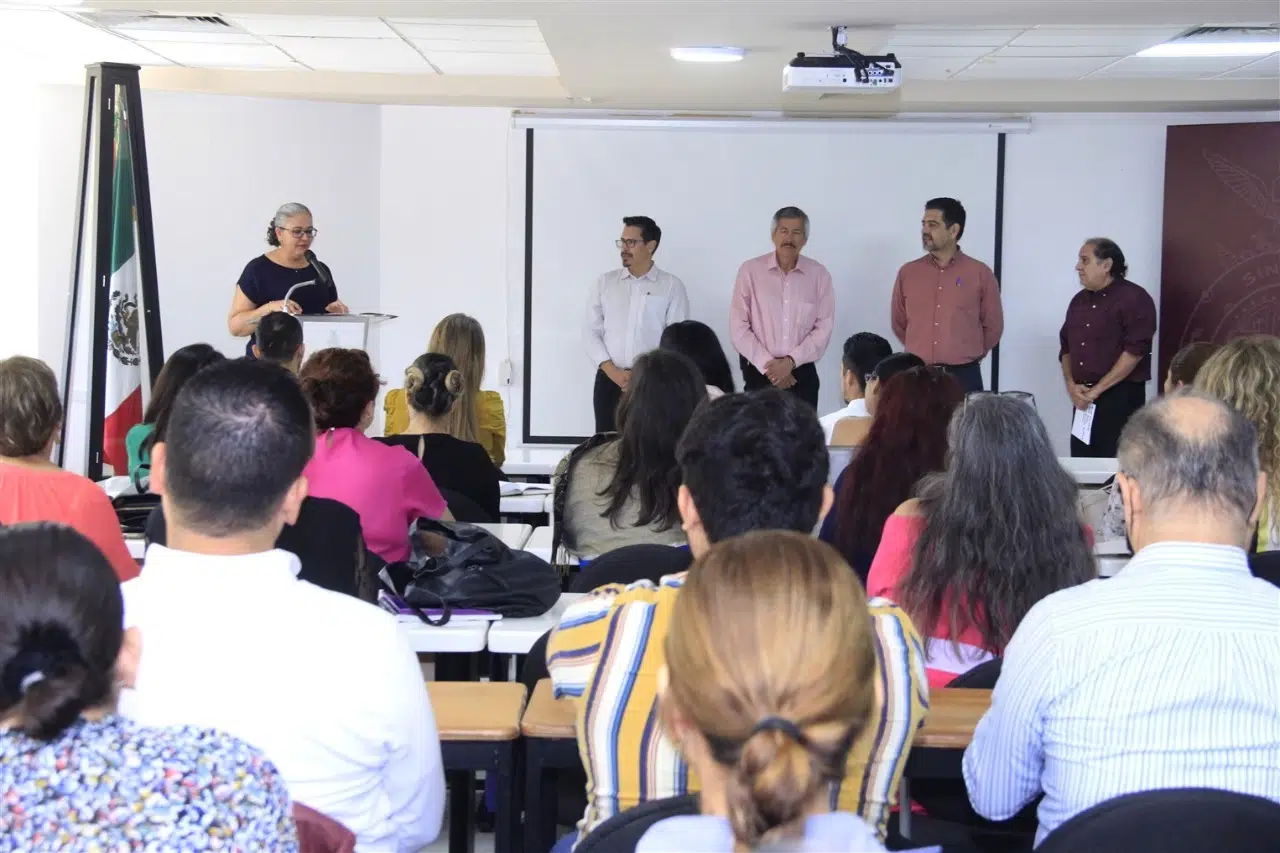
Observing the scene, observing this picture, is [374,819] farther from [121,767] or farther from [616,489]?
[616,489]

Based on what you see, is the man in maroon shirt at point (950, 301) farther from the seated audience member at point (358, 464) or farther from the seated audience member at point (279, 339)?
the seated audience member at point (358, 464)

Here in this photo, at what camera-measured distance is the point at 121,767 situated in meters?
1.21

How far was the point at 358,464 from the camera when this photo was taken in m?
3.24

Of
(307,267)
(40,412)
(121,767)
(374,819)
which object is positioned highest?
(307,267)

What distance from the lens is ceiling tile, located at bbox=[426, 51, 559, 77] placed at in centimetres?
707

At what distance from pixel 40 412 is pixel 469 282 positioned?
538cm

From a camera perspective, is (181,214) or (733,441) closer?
(733,441)

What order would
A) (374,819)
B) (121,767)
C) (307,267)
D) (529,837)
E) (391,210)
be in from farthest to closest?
1. (391,210)
2. (307,267)
3. (529,837)
4. (374,819)
5. (121,767)

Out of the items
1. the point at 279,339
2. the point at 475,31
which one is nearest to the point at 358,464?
the point at 279,339

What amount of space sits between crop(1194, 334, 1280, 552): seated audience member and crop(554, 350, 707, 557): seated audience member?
1.28m

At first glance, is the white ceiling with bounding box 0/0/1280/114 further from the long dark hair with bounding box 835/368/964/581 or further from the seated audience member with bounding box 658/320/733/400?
the long dark hair with bounding box 835/368/964/581

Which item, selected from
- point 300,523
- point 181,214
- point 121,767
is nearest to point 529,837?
point 300,523

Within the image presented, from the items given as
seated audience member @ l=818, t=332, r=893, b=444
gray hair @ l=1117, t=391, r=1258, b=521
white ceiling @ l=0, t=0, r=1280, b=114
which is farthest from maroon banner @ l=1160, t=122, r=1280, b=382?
gray hair @ l=1117, t=391, r=1258, b=521

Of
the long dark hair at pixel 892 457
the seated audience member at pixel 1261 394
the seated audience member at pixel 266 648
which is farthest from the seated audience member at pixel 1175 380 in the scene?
the seated audience member at pixel 266 648
